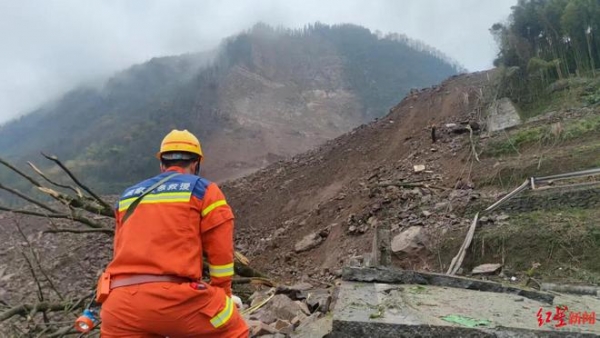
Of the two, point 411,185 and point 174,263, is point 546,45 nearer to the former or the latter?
point 411,185

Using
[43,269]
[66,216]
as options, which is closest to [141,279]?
[66,216]

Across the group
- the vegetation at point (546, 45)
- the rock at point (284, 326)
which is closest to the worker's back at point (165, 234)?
the rock at point (284, 326)

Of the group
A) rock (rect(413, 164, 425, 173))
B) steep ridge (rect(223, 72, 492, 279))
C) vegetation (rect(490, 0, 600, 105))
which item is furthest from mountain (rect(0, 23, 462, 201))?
rock (rect(413, 164, 425, 173))

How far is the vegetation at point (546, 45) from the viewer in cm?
1341

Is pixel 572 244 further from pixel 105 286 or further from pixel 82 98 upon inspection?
pixel 82 98

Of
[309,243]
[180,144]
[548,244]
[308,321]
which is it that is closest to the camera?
[180,144]

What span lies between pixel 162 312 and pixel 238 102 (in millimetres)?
44363

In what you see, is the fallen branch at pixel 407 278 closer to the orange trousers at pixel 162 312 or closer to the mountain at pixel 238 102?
the orange trousers at pixel 162 312

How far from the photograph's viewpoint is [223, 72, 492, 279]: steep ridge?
24.1 ft

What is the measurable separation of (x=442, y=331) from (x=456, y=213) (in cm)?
447

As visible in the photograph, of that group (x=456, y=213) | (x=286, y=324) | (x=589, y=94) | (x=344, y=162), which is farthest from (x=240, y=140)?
(x=286, y=324)

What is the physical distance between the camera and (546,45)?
15859mm

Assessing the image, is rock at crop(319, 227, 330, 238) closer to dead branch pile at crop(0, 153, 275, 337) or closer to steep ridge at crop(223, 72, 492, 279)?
steep ridge at crop(223, 72, 492, 279)

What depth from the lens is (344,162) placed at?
13906mm
